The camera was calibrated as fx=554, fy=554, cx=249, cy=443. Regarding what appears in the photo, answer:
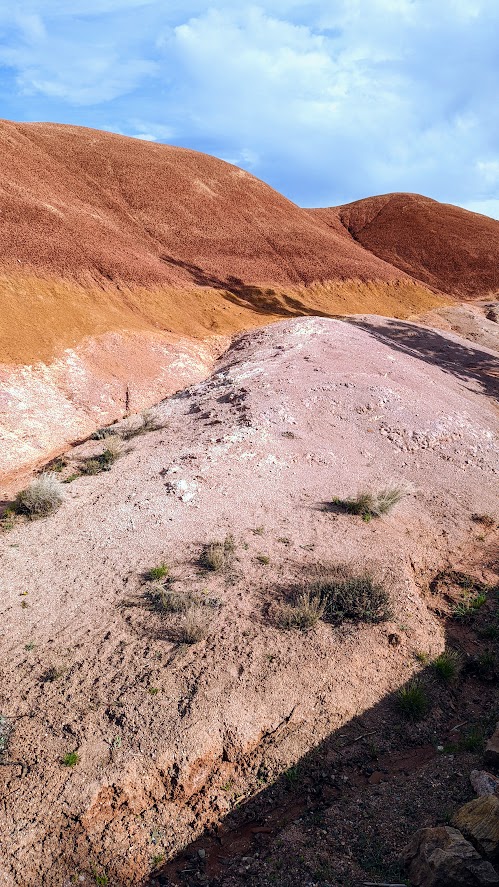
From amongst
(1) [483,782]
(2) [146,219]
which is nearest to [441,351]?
(2) [146,219]

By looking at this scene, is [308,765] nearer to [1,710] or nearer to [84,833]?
[84,833]

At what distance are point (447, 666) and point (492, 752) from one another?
1361 millimetres

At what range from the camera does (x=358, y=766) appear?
508 cm

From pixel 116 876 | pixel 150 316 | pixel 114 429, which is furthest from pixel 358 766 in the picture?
pixel 150 316

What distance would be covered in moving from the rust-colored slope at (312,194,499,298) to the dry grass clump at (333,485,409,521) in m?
32.3

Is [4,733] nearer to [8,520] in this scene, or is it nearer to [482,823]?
[482,823]

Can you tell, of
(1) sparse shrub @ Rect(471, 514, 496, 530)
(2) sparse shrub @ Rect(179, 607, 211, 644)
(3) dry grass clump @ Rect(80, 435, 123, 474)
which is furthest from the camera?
(3) dry grass clump @ Rect(80, 435, 123, 474)

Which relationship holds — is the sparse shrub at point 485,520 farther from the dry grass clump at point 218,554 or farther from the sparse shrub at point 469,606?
the dry grass clump at point 218,554

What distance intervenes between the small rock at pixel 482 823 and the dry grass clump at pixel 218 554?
4083 millimetres

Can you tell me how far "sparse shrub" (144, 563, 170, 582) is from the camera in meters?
7.16

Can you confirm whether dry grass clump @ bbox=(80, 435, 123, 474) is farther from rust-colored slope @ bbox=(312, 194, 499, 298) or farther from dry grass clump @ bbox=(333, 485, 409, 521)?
rust-colored slope @ bbox=(312, 194, 499, 298)

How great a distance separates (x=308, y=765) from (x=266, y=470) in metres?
5.58

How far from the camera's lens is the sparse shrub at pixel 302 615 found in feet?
20.7

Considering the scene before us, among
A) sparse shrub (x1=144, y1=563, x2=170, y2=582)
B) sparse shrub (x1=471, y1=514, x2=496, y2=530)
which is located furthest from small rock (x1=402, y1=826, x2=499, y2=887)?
sparse shrub (x1=471, y1=514, x2=496, y2=530)
